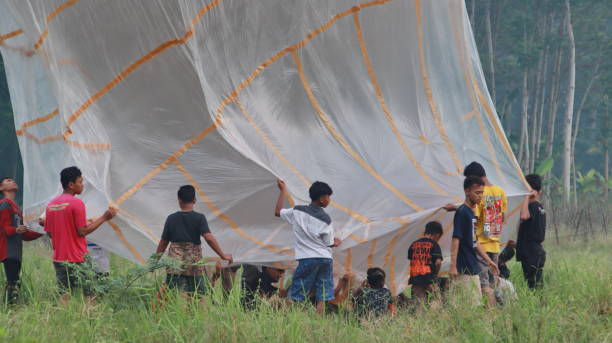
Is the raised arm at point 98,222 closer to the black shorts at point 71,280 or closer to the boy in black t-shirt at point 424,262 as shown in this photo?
the black shorts at point 71,280

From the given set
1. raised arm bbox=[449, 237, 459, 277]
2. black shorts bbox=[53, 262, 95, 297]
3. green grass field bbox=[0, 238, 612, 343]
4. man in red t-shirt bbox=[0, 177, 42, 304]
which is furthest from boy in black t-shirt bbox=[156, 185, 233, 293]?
raised arm bbox=[449, 237, 459, 277]

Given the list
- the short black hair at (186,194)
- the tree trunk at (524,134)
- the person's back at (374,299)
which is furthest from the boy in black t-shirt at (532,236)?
A: the tree trunk at (524,134)

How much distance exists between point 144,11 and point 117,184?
1.61 m

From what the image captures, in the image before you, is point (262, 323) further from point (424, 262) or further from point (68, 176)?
point (68, 176)

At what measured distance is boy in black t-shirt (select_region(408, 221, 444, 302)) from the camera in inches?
268

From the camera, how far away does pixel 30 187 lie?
7.86m

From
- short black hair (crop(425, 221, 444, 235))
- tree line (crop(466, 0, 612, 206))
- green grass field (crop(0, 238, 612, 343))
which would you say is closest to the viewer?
green grass field (crop(0, 238, 612, 343))

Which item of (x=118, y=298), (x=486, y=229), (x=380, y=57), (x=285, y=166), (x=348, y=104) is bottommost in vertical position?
(x=118, y=298)

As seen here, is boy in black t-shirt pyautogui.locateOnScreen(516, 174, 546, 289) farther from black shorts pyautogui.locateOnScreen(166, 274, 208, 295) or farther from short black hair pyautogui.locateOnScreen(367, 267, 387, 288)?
black shorts pyautogui.locateOnScreen(166, 274, 208, 295)

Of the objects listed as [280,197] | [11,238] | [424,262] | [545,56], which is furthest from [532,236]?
[545,56]

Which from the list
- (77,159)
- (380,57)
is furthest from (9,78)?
(380,57)

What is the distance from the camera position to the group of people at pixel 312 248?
6.28 metres

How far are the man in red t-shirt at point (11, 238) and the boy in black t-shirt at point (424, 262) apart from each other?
343cm

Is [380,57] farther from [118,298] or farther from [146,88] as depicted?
[118,298]
